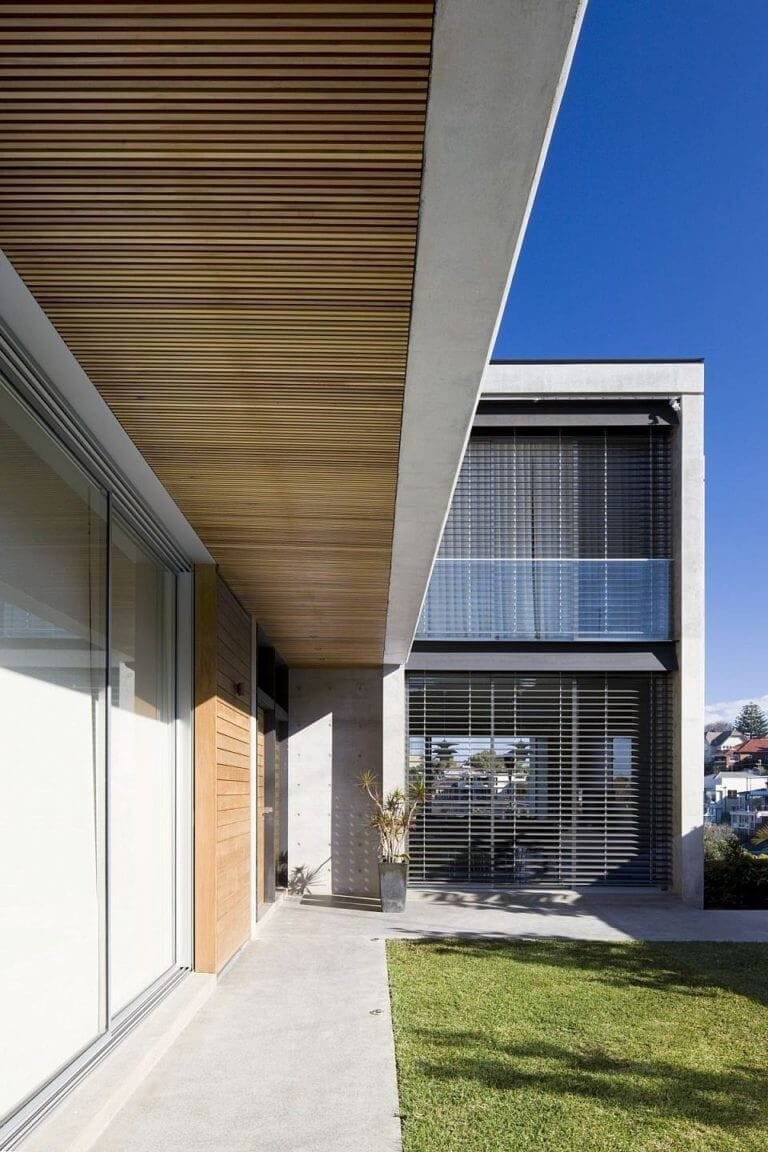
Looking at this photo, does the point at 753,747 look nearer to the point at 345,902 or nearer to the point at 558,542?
the point at 558,542

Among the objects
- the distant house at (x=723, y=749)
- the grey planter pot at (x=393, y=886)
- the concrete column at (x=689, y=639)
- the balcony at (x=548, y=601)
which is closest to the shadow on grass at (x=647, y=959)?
the grey planter pot at (x=393, y=886)

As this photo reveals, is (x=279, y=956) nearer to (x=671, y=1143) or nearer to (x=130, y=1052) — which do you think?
(x=130, y=1052)

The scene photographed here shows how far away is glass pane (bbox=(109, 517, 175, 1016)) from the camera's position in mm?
5465

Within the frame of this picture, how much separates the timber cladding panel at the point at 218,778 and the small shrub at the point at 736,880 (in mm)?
6617

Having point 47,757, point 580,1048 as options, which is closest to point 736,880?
point 580,1048

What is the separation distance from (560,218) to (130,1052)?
14.1 m

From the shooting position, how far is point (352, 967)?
334 inches

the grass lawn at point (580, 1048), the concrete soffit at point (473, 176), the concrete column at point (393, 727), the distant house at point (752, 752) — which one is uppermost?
the concrete soffit at point (473, 176)

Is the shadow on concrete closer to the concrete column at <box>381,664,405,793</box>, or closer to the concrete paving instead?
the concrete paving

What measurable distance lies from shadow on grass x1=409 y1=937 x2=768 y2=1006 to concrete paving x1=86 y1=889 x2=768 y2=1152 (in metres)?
0.47

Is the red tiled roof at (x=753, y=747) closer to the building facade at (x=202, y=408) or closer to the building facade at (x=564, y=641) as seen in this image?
the building facade at (x=564, y=641)

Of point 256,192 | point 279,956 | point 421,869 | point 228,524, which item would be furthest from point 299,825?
point 256,192

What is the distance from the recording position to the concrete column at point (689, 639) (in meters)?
12.8

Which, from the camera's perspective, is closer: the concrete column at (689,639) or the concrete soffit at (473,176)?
the concrete soffit at (473,176)
